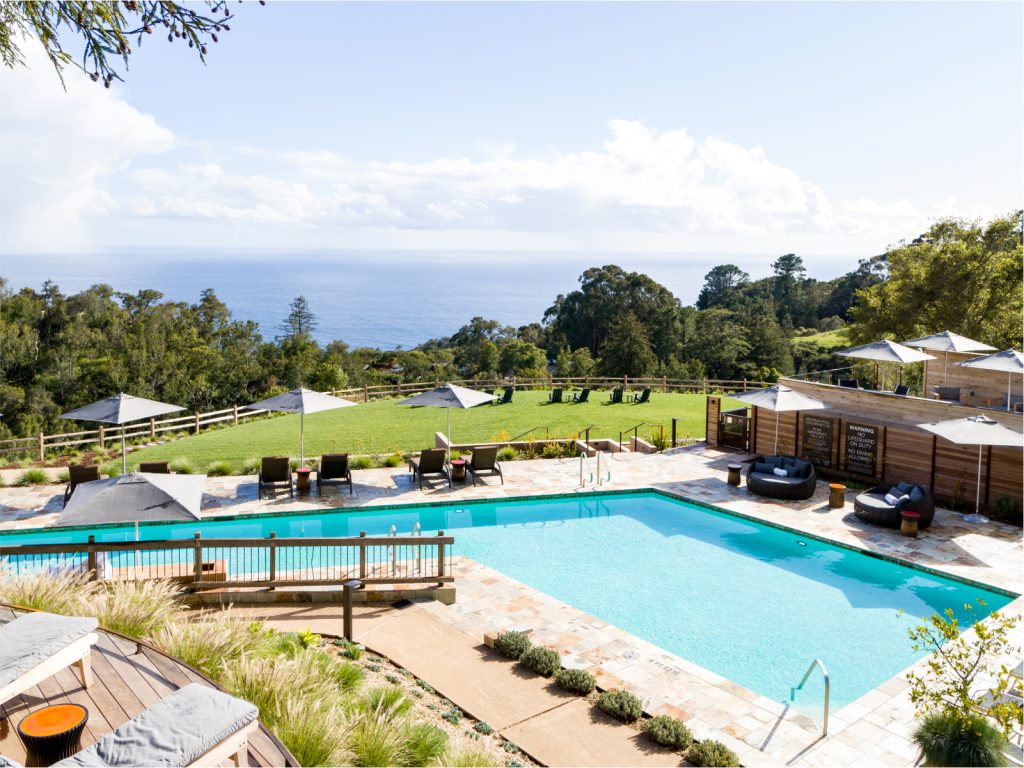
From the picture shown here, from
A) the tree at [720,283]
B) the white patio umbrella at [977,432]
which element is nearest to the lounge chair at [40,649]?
the white patio umbrella at [977,432]

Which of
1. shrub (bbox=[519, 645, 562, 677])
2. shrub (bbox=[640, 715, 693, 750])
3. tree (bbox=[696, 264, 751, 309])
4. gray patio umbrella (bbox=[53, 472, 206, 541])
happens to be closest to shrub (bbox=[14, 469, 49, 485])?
gray patio umbrella (bbox=[53, 472, 206, 541])

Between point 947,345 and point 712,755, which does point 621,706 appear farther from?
point 947,345

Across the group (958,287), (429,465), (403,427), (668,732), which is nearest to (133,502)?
(668,732)

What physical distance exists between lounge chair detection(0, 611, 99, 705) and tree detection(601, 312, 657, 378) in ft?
155

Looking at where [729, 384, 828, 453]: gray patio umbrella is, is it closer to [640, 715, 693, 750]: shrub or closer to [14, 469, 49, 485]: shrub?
[640, 715, 693, 750]: shrub

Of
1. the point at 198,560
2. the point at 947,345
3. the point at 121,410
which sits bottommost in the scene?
the point at 198,560

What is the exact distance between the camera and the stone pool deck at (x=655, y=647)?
275 inches

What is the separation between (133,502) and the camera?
954 cm

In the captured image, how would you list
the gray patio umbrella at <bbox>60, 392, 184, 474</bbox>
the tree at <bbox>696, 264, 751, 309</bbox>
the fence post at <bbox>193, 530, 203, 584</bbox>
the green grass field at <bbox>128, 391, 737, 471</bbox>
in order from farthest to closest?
1. the tree at <bbox>696, 264, 751, 309</bbox>
2. the green grass field at <bbox>128, 391, 737, 471</bbox>
3. the gray patio umbrella at <bbox>60, 392, 184, 474</bbox>
4. the fence post at <bbox>193, 530, 203, 584</bbox>

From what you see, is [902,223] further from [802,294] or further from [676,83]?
[676,83]

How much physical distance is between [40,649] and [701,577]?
31.8ft

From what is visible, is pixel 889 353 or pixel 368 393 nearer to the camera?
pixel 889 353

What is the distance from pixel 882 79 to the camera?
61.0 ft

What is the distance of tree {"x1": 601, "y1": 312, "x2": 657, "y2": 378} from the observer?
51531 mm
